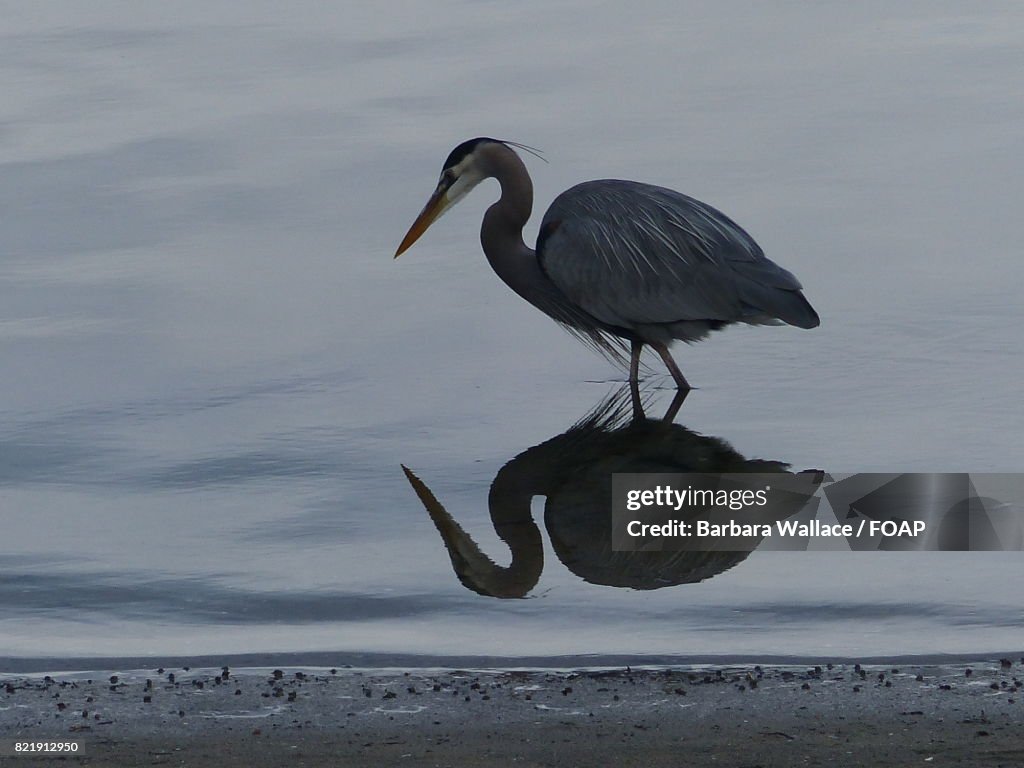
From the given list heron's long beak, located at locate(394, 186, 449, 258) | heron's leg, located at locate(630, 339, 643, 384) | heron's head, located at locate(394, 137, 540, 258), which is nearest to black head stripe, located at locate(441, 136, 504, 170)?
heron's head, located at locate(394, 137, 540, 258)

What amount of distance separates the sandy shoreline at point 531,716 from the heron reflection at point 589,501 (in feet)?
3.58

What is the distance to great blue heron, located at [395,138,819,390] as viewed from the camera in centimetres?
866

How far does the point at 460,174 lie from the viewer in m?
9.80

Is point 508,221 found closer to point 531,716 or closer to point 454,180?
point 454,180

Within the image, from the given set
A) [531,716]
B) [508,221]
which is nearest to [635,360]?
[508,221]

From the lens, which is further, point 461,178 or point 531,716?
point 461,178

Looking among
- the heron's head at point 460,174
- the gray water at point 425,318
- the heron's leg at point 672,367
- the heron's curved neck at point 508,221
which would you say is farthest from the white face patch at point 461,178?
the heron's leg at point 672,367

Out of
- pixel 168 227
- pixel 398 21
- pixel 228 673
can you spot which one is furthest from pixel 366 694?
pixel 398 21

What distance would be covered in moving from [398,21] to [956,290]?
344 inches

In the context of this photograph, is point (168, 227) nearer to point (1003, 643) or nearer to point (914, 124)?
point (914, 124)

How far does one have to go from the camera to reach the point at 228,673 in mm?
5531

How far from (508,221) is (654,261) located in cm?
98

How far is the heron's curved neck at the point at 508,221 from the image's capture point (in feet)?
31.2

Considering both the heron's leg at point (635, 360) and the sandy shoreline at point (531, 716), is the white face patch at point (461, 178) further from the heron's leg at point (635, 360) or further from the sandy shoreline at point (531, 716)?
the sandy shoreline at point (531, 716)
